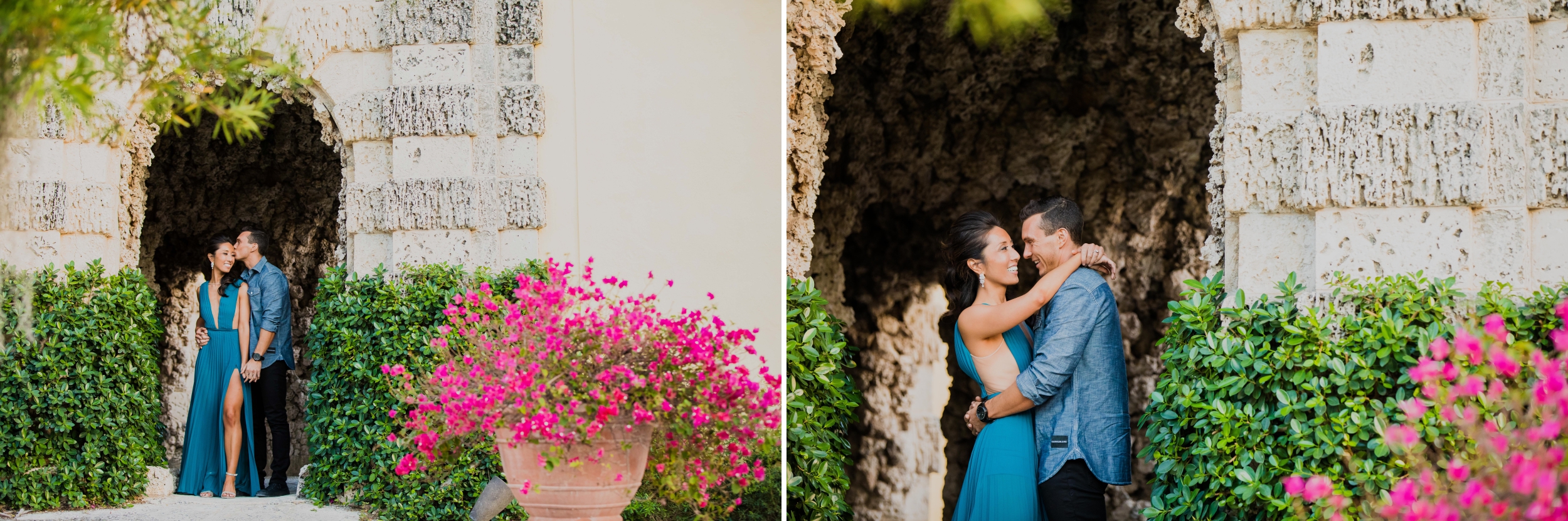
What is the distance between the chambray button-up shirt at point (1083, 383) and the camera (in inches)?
126

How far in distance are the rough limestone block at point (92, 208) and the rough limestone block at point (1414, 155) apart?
4496mm

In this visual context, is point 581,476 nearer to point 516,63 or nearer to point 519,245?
point 519,245

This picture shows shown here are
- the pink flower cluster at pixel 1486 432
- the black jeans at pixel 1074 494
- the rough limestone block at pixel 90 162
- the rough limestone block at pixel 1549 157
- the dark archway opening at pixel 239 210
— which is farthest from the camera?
the dark archway opening at pixel 239 210

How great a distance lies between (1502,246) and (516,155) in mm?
3271

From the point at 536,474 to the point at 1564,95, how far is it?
315 cm

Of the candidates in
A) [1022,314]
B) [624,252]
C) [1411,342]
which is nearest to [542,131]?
[624,252]

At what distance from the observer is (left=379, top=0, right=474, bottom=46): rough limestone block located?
4199 mm

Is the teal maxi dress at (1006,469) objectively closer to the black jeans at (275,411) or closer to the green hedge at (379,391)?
the green hedge at (379,391)

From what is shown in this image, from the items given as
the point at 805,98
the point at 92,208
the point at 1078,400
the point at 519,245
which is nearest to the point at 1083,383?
the point at 1078,400

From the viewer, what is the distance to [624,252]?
4047 mm

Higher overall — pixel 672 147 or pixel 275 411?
pixel 672 147

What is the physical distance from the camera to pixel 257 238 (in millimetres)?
4941

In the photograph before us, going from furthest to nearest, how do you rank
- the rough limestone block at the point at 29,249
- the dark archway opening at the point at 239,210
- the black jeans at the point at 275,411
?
the dark archway opening at the point at 239,210, the black jeans at the point at 275,411, the rough limestone block at the point at 29,249

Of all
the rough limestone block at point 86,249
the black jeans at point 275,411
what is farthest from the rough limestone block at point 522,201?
the rough limestone block at point 86,249
